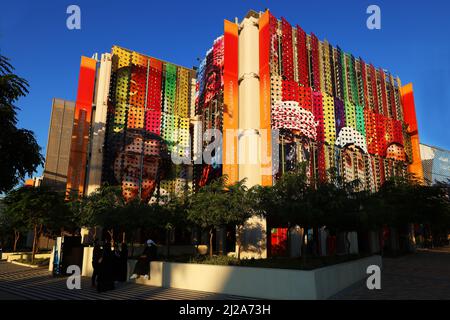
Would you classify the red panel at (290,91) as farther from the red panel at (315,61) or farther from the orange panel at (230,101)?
the orange panel at (230,101)

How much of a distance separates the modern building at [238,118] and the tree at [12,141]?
53.2 feet

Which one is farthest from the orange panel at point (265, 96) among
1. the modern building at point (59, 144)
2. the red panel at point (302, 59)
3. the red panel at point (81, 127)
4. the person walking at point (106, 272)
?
the modern building at point (59, 144)

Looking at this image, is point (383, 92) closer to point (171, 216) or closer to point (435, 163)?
point (435, 163)

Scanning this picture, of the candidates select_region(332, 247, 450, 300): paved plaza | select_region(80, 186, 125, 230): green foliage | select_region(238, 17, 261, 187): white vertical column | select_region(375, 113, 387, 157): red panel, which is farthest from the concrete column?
select_region(375, 113, 387, 157): red panel

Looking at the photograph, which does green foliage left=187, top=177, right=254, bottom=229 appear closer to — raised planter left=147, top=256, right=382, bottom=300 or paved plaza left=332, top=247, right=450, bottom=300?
raised planter left=147, top=256, right=382, bottom=300

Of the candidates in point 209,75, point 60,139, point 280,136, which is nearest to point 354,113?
point 280,136

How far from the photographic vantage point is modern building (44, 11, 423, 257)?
2845 cm

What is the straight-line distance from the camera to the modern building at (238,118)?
1120 inches

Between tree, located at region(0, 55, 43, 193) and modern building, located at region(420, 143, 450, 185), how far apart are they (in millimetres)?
62332

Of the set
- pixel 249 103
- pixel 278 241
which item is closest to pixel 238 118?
pixel 249 103

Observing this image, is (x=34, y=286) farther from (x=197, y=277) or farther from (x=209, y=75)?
(x=209, y=75)

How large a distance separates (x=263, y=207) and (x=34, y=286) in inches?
402

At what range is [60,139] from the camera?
5534 centimetres
